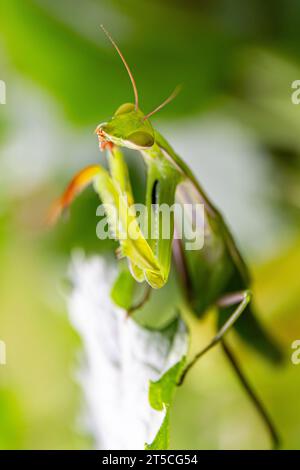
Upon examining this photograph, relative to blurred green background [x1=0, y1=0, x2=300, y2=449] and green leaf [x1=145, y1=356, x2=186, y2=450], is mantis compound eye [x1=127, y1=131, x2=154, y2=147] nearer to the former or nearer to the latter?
green leaf [x1=145, y1=356, x2=186, y2=450]

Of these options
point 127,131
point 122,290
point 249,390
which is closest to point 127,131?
point 127,131

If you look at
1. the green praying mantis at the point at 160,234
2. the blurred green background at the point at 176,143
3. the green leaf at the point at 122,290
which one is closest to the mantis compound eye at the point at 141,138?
the green praying mantis at the point at 160,234

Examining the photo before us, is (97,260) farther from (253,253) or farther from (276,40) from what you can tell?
(276,40)

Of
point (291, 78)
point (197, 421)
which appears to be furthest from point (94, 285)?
point (291, 78)

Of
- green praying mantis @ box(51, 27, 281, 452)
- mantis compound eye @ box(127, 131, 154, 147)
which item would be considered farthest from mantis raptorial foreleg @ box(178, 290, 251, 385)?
mantis compound eye @ box(127, 131, 154, 147)

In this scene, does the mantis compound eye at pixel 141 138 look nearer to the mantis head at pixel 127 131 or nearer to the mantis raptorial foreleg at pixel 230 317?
the mantis head at pixel 127 131

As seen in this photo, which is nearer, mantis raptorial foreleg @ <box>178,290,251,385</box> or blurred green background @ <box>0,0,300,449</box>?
mantis raptorial foreleg @ <box>178,290,251,385</box>

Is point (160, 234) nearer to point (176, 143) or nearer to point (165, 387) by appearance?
point (165, 387)
